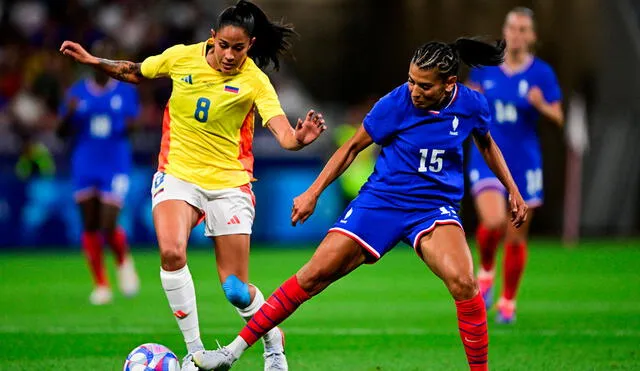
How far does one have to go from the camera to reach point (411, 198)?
6898 millimetres

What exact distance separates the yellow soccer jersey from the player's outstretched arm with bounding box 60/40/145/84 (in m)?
0.08

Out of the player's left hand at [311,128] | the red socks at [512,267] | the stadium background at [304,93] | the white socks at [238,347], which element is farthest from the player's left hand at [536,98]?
the stadium background at [304,93]

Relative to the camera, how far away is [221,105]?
7.71m

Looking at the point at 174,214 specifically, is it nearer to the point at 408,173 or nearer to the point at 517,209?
the point at 408,173

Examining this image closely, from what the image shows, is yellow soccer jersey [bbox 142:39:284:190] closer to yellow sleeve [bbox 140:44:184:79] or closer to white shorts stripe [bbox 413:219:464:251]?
yellow sleeve [bbox 140:44:184:79]

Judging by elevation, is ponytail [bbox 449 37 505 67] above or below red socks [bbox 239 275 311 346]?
above

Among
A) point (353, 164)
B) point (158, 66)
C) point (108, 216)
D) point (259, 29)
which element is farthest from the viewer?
point (353, 164)

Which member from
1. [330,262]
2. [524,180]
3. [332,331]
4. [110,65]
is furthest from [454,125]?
[524,180]

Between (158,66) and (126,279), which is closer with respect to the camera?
(158,66)

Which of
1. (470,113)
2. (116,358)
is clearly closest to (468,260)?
(470,113)

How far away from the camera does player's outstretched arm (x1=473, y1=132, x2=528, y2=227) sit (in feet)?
23.3

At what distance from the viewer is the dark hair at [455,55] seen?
675 centimetres

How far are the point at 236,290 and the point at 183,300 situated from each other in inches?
13.7

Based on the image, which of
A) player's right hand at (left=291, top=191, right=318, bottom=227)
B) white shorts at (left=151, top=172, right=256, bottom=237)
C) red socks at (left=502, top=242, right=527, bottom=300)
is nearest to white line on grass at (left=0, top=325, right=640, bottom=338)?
red socks at (left=502, top=242, right=527, bottom=300)
